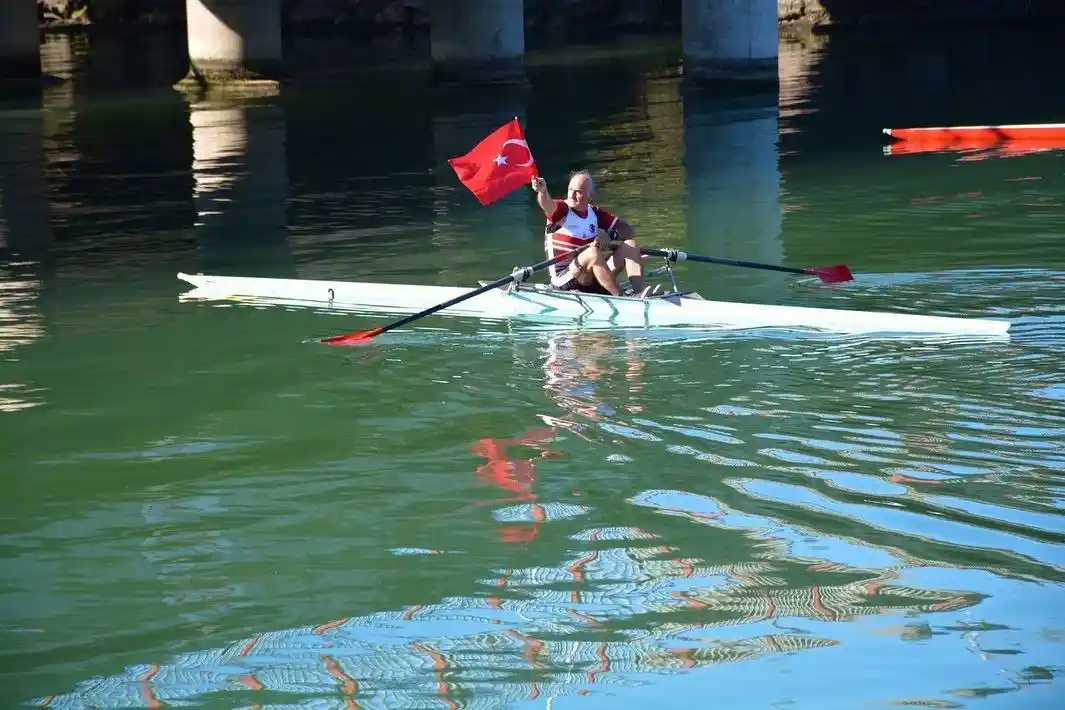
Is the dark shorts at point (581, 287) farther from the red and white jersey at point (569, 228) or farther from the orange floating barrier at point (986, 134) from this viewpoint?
the orange floating barrier at point (986, 134)

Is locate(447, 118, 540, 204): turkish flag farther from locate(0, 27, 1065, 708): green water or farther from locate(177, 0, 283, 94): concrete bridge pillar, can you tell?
locate(177, 0, 283, 94): concrete bridge pillar

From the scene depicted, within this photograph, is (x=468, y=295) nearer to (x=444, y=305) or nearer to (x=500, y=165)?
(x=444, y=305)

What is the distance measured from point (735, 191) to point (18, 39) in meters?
23.8

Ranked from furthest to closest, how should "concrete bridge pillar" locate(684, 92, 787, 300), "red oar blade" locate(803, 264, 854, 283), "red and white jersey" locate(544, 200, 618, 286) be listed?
"concrete bridge pillar" locate(684, 92, 787, 300) → "red oar blade" locate(803, 264, 854, 283) → "red and white jersey" locate(544, 200, 618, 286)

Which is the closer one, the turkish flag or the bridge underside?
the turkish flag

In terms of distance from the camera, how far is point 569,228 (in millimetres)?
12164

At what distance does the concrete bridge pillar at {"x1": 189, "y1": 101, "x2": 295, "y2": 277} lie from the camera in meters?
16.0

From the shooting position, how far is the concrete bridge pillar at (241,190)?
16.0m

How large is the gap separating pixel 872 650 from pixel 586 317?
609 cm

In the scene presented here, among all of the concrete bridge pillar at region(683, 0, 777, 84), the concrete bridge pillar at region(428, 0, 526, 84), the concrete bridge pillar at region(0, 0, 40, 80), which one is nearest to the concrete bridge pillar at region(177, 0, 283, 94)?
the concrete bridge pillar at region(428, 0, 526, 84)

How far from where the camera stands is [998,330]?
10.8 metres

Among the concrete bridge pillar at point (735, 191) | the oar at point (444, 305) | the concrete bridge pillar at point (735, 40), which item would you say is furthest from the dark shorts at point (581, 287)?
the concrete bridge pillar at point (735, 40)

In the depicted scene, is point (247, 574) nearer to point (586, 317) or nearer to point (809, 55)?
point (586, 317)

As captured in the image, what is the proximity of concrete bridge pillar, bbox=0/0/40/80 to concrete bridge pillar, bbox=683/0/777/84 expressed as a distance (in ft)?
53.2
